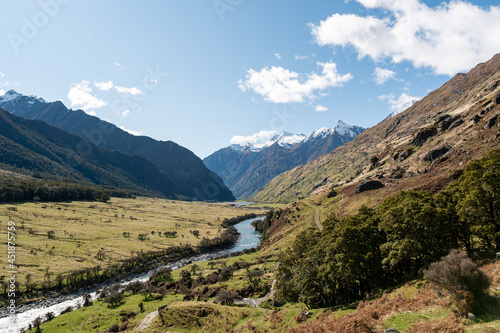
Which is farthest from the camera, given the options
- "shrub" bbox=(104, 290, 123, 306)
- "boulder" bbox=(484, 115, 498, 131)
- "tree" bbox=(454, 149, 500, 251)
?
"boulder" bbox=(484, 115, 498, 131)

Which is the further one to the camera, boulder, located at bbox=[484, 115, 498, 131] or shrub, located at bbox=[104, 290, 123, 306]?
boulder, located at bbox=[484, 115, 498, 131]

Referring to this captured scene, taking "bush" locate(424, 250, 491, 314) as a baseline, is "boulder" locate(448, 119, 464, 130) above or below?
above

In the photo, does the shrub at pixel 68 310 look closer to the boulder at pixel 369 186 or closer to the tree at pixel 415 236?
the tree at pixel 415 236

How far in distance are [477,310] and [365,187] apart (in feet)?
361

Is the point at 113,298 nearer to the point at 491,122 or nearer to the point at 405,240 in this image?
the point at 405,240

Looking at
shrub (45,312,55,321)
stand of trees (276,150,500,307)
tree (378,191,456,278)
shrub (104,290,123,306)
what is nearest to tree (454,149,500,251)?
stand of trees (276,150,500,307)

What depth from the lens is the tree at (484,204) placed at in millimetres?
36569

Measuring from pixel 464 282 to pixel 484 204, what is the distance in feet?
65.0

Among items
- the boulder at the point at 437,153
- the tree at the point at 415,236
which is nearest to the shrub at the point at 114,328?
the tree at the point at 415,236

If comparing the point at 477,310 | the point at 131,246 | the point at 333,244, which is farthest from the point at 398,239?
the point at 131,246

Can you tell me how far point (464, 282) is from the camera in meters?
24.8

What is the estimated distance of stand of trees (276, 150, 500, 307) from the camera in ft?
123

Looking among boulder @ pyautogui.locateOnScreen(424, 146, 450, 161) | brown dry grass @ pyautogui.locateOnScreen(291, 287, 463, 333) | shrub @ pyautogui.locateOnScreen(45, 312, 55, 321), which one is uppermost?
boulder @ pyautogui.locateOnScreen(424, 146, 450, 161)

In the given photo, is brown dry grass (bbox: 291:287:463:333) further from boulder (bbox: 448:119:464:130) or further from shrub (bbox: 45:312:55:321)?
boulder (bbox: 448:119:464:130)
